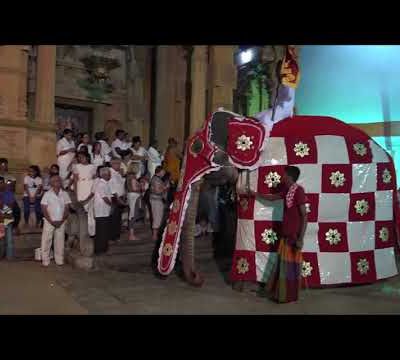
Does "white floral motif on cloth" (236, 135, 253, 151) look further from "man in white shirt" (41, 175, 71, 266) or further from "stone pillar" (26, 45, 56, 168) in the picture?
"stone pillar" (26, 45, 56, 168)

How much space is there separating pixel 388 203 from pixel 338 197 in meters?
0.87

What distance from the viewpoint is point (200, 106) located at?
13.8 metres

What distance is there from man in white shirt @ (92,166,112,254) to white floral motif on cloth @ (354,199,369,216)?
358 centimetres

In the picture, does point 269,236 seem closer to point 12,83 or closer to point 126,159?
point 126,159

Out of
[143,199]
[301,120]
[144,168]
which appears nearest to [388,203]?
[301,120]

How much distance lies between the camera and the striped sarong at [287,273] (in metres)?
4.70

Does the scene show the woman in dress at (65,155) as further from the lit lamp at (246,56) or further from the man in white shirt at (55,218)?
the lit lamp at (246,56)

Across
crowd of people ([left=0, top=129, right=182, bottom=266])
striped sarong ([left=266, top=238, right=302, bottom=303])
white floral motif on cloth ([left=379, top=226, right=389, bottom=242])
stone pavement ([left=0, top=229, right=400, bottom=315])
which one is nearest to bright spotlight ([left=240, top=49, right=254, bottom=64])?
crowd of people ([left=0, top=129, right=182, bottom=266])

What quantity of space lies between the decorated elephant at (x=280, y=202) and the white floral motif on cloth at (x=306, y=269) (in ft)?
0.04

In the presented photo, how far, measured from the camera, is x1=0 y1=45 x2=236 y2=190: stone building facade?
9.63m

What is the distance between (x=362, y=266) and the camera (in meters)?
5.47

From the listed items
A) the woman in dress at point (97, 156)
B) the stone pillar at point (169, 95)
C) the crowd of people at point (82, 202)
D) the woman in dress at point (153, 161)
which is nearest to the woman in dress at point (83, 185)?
the crowd of people at point (82, 202)

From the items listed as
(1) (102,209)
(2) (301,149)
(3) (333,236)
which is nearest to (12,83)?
(1) (102,209)
